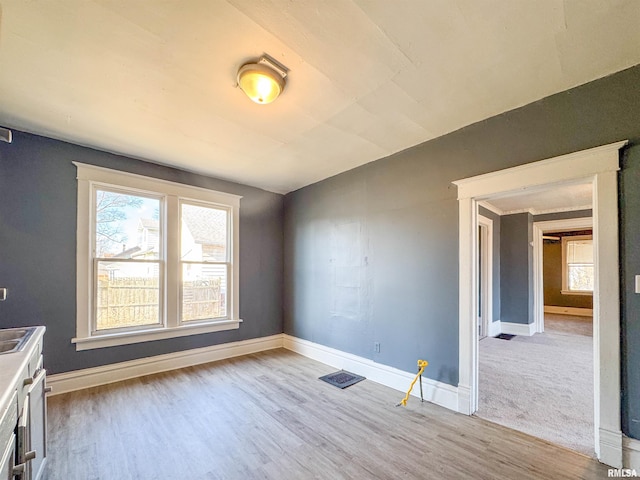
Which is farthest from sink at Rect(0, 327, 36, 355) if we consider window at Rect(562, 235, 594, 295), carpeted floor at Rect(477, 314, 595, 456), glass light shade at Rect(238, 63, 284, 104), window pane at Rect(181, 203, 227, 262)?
window at Rect(562, 235, 594, 295)

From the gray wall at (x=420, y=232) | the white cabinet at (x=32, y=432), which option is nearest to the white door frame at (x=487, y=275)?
the gray wall at (x=420, y=232)

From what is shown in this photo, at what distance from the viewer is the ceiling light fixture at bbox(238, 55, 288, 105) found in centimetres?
192

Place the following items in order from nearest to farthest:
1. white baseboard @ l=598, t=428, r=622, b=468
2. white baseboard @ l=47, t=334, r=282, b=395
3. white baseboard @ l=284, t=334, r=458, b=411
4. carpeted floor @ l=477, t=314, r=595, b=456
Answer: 1. white baseboard @ l=598, t=428, r=622, b=468
2. carpeted floor @ l=477, t=314, r=595, b=456
3. white baseboard @ l=284, t=334, r=458, b=411
4. white baseboard @ l=47, t=334, r=282, b=395

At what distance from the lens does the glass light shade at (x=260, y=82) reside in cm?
193

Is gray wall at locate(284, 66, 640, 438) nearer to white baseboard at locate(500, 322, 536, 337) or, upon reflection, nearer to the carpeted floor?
the carpeted floor

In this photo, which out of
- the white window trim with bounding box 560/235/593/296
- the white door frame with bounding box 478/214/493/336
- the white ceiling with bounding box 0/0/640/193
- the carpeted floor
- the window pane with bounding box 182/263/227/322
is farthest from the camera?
the white window trim with bounding box 560/235/593/296

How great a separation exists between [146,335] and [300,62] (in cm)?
353

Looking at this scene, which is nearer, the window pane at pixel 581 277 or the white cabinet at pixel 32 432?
the white cabinet at pixel 32 432

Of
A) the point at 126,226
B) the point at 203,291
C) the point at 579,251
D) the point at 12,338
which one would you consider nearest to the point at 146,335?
the point at 203,291

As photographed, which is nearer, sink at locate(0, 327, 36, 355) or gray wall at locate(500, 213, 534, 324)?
sink at locate(0, 327, 36, 355)

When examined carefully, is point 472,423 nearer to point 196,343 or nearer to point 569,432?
point 569,432

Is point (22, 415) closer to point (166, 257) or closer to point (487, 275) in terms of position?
point (166, 257)

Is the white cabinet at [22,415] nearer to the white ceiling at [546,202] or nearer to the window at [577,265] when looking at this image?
the white ceiling at [546,202]

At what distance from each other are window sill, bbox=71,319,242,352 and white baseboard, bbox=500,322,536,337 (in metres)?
5.46
